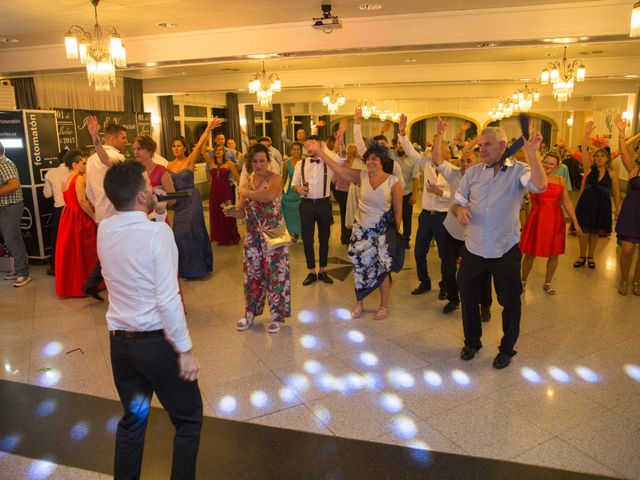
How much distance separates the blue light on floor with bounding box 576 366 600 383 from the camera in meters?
3.22

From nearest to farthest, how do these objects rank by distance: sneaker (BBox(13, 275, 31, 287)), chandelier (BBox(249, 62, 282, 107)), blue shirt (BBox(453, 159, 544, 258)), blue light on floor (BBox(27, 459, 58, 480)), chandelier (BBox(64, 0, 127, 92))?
blue light on floor (BBox(27, 459, 58, 480)), blue shirt (BBox(453, 159, 544, 258)), chandelier (BBox(64, 0, 127, 92)), sneaker (BBox(13, 275, 31, 287)), chandelier (BBox(249, 62, 282, 107))

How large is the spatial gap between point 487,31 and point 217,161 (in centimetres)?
421

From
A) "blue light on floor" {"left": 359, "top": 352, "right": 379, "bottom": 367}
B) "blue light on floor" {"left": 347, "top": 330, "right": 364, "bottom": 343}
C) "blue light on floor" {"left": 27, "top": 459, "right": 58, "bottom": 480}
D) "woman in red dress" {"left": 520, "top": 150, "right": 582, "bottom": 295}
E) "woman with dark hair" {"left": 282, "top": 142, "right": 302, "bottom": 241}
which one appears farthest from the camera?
"woman with dark hair" {"left": 282, "top": 142, "right": 302, "bottom": 241}

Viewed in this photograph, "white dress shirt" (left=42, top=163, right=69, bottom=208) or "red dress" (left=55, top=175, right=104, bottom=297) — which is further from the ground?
"white dress shirt" (left=42, top=163, right=69, bottom=208)

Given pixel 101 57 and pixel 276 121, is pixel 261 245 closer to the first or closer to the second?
pixel 101 57

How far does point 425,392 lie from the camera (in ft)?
10.2

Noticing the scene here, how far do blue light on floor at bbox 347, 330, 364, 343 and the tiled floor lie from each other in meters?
0.02

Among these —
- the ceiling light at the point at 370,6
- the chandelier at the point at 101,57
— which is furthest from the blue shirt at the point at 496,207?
the chandelier at the point at 101,57

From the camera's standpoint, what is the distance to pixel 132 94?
11766 mm

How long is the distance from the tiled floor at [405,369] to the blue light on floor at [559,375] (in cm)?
1

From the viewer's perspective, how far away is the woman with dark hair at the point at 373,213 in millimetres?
4031

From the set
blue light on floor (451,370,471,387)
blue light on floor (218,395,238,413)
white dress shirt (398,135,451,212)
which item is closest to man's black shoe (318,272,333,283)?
white dress shirt (398,135,451,212)

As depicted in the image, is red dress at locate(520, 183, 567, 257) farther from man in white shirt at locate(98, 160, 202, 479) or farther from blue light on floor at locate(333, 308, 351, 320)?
man in white shirt at locate(98, 160, 202, 479)

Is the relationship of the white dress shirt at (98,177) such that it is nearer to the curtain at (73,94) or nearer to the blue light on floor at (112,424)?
the blue light on floor at (112,424)
